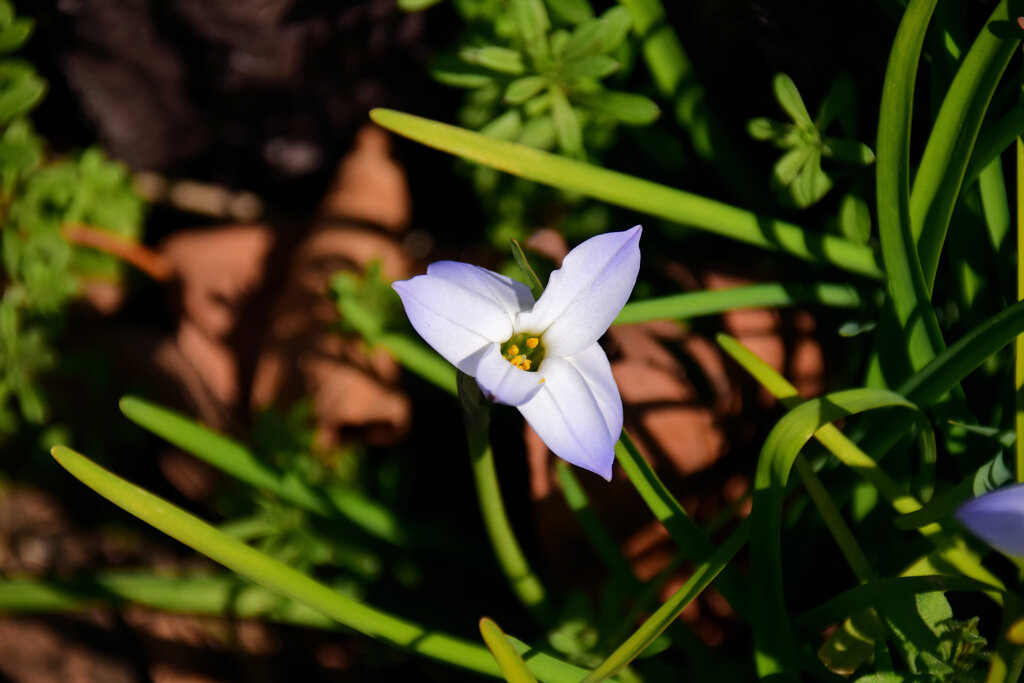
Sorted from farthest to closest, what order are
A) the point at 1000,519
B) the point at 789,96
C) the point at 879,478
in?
the point at 789,96 → the point at 879,478 → the point at 1000,519

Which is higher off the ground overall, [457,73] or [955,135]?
[457,73]

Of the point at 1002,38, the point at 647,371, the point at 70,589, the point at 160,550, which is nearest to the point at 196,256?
the point at 160,550

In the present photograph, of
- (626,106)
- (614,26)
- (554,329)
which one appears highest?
(614,26)

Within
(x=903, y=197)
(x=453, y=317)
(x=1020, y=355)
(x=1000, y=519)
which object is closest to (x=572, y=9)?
(x=903, y=197)

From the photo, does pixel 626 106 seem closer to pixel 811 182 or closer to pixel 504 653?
pixel 811 182

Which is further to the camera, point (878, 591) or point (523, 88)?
point (523, 88)

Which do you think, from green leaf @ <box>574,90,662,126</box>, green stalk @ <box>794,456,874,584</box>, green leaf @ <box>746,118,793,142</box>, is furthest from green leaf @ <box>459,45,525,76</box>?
green stalk @ <box>794,456,874,584</box>

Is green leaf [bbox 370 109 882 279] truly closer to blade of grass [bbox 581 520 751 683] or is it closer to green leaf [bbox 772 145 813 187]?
green leaf [bbox 772 145 813 187]
